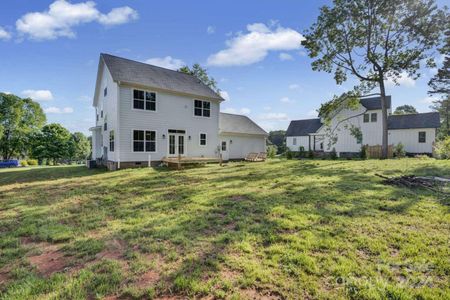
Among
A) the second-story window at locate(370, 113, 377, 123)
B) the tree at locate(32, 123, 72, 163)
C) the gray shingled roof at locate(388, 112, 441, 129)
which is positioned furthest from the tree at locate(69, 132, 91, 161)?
the gray shingled roof at locate(388, 112, 441, 129)

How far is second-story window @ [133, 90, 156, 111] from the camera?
1512 cm

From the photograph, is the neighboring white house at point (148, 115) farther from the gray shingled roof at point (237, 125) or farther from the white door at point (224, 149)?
the gray shingled roof at point (237, 125)

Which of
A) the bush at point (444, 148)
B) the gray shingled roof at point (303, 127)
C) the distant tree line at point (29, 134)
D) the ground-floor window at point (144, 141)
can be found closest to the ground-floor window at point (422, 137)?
the bush at point (444, 148)

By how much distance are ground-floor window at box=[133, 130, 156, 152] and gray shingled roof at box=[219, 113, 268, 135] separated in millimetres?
6763

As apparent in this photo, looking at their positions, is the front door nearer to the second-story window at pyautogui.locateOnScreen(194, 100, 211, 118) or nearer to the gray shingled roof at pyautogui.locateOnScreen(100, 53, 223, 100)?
the second-story window at pyautogui.locateOnScreen(194, 100, 211, 118)

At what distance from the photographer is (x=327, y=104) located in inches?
811

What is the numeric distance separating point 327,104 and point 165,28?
1438 centimetres

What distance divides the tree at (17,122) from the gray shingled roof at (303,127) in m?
41.6

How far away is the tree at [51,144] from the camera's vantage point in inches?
1531

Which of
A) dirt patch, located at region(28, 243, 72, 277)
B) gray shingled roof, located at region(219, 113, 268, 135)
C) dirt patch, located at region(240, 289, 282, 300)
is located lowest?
dirt patch, located at region(28, 243, 72, 277)

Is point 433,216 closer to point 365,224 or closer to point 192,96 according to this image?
point 365,224

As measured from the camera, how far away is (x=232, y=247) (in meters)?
3.61

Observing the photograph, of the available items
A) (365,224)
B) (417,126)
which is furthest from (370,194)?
(417,126)

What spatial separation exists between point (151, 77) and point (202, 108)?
428 cm
